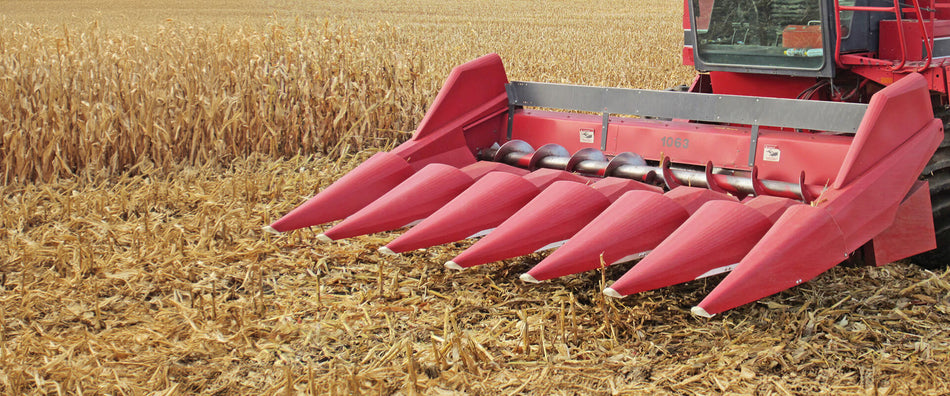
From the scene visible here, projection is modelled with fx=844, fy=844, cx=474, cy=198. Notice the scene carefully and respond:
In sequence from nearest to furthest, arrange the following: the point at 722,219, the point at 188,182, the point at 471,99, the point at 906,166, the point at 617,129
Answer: the point at 722,219, the point at 906,166, the point at 617,129, the point at 471,99, the point at 188,182

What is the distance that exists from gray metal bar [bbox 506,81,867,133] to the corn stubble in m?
0.66

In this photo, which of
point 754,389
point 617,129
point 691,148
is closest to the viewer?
point 754,389

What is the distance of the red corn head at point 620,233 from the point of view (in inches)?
108

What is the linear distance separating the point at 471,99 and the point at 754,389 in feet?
6.88

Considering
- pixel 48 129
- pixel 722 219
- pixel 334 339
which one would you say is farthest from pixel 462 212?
pixel 48 129

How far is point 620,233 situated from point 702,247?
0.28 meters

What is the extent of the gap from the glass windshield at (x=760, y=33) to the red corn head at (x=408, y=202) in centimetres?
180

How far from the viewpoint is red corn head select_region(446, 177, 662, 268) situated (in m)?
2.89

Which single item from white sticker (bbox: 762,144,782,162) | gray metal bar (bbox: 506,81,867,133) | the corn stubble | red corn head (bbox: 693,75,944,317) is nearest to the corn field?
the corn stubble

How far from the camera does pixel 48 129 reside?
Answer: 16.7 feet

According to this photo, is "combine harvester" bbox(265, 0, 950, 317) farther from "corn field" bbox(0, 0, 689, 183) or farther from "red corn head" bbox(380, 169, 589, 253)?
"corn field" bbox(0, 0, 689, 183)

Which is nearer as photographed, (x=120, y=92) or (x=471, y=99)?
(x=471, y=99)

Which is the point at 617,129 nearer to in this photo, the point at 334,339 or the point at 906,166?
the point at 906,166

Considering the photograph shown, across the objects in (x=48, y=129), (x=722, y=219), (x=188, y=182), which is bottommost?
(x=188, y=182)
